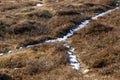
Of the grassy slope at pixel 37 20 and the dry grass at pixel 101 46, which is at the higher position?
the dry grass at pixel 101 46

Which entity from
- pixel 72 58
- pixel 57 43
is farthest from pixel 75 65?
pixel 57 43

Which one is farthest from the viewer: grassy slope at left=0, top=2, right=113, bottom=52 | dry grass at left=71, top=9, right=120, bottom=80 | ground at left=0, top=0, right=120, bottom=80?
grassy slope at left=0, top=2, right=113, bottom=52

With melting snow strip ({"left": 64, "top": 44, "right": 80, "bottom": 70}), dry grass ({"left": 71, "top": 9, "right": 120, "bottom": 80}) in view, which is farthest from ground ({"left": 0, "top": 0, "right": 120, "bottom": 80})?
melting snow strip ({"left": 64, "top": 44, "right": 80, "bottom": 70})

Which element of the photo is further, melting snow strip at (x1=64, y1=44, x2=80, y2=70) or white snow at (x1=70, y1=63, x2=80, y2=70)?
melting snow strip at (x1=64, y1=44, x2=80, y2=70)

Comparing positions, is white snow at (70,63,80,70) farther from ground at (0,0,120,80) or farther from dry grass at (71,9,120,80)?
dry grass at (71,9,120,80)

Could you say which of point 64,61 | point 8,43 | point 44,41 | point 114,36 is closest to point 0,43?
point 8,43

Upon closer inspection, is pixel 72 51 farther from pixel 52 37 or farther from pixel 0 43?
pixel 0 43

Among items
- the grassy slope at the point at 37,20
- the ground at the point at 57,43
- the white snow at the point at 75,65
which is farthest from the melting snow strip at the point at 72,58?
the grassy slope at the point at 37,20

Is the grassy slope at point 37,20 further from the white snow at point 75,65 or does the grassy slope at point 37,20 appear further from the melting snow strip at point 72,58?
the white snow at point 75,65
